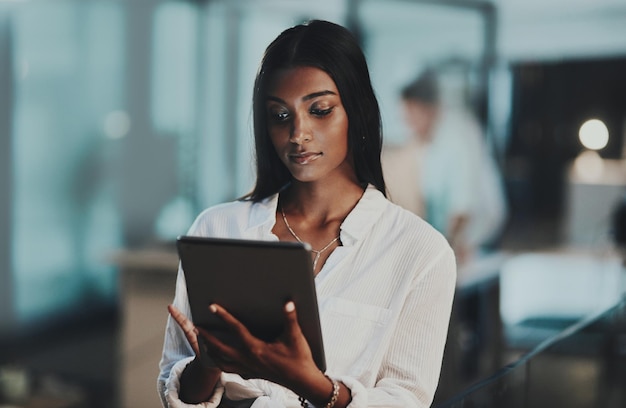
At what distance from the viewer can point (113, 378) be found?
5605 mm

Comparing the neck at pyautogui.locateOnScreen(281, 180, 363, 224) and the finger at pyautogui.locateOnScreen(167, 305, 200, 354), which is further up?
the neck at pyautogui.locateOnScreen(281, 180, 363, 224)

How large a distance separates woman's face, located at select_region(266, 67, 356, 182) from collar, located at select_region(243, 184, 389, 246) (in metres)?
0.09

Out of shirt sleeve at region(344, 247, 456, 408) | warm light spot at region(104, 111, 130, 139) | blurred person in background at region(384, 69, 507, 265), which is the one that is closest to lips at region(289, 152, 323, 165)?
shirt sleeve at region(344, 247, 456, 408)

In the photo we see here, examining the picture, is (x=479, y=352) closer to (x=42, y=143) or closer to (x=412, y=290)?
(x=42, y=143)

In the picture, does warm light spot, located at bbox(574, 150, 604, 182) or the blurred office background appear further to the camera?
warm light spot, located at bbox(574, 150, 604, 182)

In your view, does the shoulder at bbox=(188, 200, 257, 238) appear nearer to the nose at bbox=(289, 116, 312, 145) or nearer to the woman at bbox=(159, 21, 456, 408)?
the woman at bbox=(159, 21, 456, 408)

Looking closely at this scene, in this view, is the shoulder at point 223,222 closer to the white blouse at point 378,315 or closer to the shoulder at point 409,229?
the white blouse at point 378,315

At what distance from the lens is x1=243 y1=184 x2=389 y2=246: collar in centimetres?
147

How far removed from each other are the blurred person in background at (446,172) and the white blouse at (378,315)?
2.11 m

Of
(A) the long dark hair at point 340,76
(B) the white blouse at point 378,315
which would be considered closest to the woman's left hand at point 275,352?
(B) the white blouse at point 378,315

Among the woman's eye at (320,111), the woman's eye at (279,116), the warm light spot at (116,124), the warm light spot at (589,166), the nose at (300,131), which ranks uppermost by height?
the woman's eye at (320,111)

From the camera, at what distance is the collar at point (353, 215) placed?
4.81 feet

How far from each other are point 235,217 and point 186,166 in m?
4.87

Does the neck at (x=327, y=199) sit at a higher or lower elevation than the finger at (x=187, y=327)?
higher
